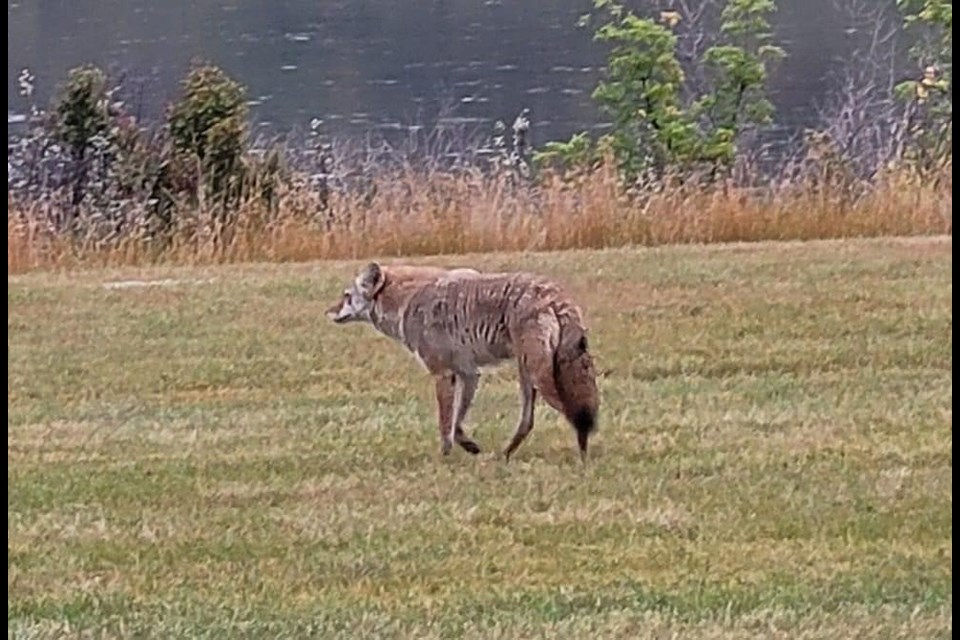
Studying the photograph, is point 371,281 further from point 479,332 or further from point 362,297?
point 479,332

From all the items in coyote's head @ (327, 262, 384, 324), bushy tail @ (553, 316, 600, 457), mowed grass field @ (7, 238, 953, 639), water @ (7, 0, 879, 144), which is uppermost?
water @ (7, 0, 879, 144)

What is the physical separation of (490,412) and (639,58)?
6419 millimetres

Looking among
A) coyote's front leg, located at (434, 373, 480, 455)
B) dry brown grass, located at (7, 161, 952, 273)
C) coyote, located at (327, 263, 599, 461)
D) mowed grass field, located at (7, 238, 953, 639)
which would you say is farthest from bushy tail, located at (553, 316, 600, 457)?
dry brown grass, located at (7, 161, 952, 273)

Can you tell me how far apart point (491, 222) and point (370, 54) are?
6.63 meters

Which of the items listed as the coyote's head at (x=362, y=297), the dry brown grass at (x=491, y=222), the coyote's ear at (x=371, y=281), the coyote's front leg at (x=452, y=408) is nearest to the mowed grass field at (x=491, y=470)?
the coyote's front leg at (x=452, y=408)

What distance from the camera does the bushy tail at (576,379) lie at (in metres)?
6.45

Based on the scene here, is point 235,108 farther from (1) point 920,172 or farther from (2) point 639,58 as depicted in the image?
(1) point 920,172

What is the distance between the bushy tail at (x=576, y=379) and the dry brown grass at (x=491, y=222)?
15.1 ft

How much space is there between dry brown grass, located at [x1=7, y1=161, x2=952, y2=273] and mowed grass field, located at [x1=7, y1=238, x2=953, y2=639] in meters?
1.06

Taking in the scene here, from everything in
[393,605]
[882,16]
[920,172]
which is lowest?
[393,605]

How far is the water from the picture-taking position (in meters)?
15.4

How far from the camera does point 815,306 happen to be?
9.18 meters

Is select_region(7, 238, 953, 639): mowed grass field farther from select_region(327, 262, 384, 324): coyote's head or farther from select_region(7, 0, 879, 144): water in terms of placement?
select_region(7, 0, 879, 144): water

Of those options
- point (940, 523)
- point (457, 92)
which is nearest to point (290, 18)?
point (457, 92)
